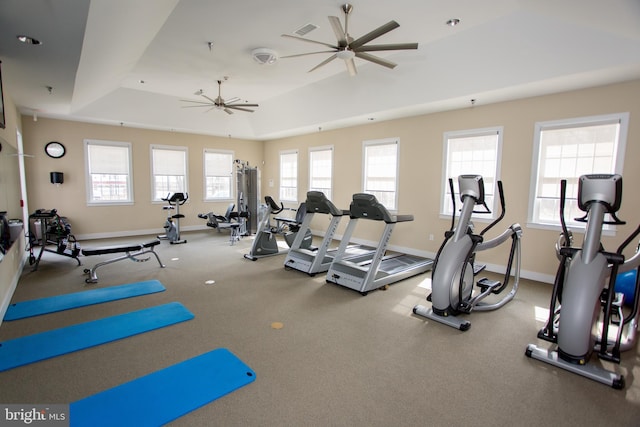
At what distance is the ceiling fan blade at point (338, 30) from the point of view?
3.14 meters

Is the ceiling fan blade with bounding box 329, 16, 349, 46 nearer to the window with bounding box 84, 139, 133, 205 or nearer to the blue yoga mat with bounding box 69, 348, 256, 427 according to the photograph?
the blue yoga mat with bounding box 69, 348, 256, 427

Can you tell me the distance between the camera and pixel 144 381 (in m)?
2.41

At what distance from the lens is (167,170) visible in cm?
901

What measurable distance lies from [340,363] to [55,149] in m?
8.43

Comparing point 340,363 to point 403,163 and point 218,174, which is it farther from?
point 218,174

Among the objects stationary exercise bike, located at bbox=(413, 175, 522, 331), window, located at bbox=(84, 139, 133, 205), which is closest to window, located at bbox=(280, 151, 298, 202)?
window, located at bbox=(84, 139, 133, 205)

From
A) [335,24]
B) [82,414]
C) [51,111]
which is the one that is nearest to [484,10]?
[335,24]

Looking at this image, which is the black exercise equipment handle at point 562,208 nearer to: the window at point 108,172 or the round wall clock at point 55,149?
the window at point 108,172

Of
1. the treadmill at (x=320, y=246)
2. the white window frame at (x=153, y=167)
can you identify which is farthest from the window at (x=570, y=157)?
the white window frame at (x=153, y=167)

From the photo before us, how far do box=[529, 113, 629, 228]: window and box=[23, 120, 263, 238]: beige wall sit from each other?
27.6 ft

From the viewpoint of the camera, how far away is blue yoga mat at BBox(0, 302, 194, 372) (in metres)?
2.73

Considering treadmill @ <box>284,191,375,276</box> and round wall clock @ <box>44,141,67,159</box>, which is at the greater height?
round wall clock @ <box>44,141,67,159</box>

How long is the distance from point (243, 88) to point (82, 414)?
20.9 feet

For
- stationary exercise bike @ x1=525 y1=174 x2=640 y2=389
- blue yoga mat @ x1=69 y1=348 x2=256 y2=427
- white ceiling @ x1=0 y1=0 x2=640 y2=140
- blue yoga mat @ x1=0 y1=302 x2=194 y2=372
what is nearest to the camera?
blue yoga mat @ x1=69 y1=348 x2=256 y2=427
